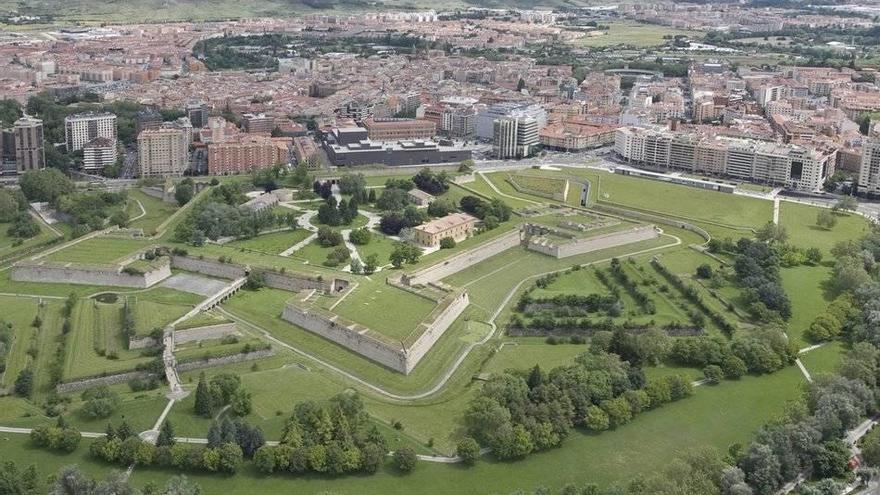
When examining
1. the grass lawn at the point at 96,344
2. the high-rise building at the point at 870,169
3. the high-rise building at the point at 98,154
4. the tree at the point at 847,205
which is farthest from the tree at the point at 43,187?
the high-rise building at the point at 870,169

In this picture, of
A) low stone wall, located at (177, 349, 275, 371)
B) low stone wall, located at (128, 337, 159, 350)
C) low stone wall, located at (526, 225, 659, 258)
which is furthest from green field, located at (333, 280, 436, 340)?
low stone wall, located at (526, 225, 659, 258)

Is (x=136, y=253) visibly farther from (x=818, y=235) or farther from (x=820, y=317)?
(x=818, y=235)

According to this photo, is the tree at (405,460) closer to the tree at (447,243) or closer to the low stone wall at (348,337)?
the low stone wall at (348,337)

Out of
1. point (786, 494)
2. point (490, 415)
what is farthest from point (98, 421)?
point (786, 494)

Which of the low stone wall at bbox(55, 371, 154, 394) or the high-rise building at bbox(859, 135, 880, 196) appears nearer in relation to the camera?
the low stone wall at bbox(55, 371, 154, 394)

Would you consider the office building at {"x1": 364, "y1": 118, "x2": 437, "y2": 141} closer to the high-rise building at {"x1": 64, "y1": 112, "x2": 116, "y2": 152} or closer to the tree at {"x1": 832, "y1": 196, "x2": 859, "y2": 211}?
the high-rise building at {"x1": 64, "y1": 112, "x2": 116, "y2": 152}

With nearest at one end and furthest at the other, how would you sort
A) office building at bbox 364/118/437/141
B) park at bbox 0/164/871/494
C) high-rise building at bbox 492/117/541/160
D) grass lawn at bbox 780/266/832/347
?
park at bbox 0/164/871/494
grass lawn at bbox 780/266/832/347
high-rise building at bbox 492/117/541/160
office building at bbox 364/118/437/141
